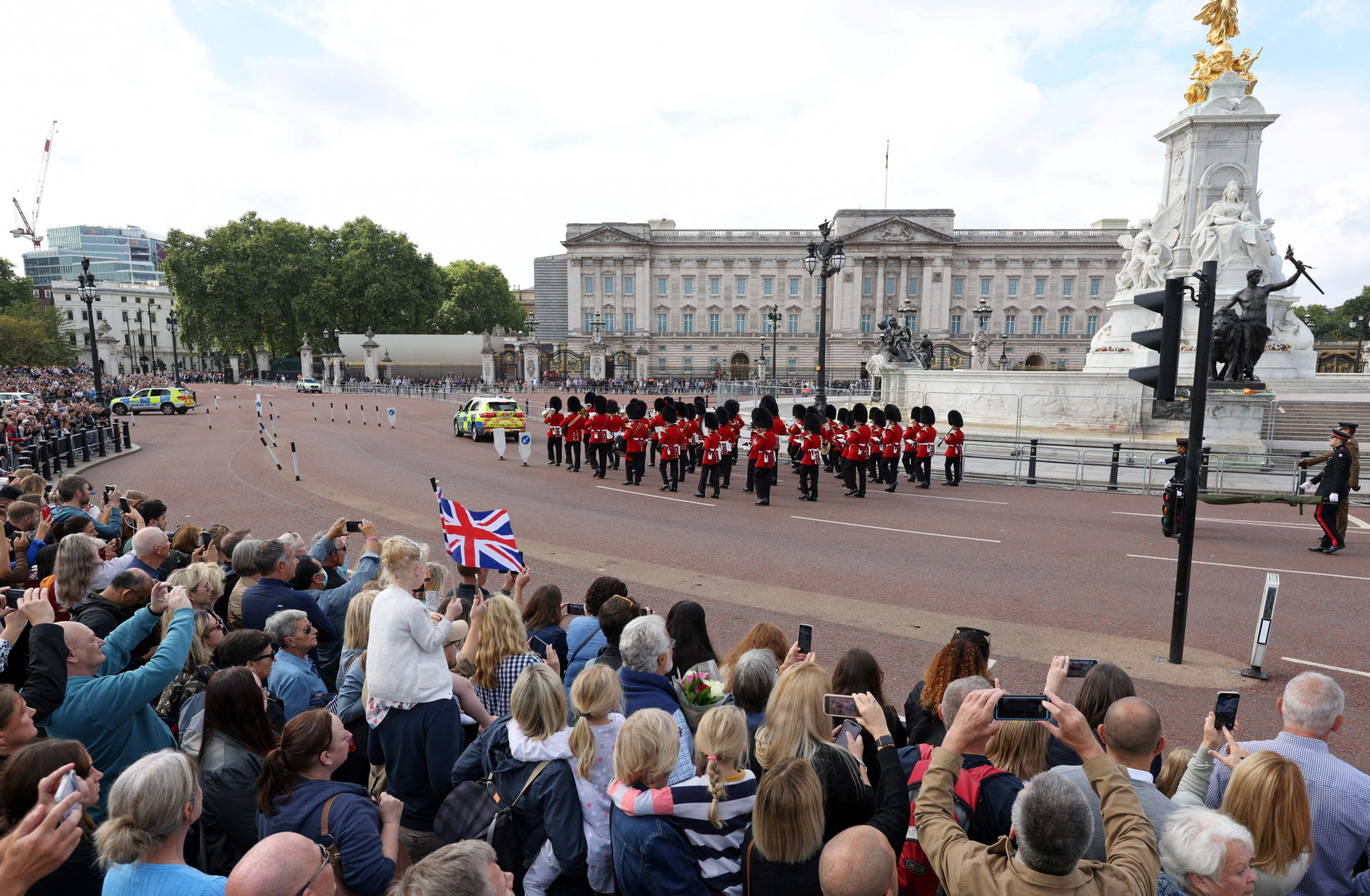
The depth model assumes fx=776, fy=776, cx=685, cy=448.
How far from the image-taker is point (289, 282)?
6831cm

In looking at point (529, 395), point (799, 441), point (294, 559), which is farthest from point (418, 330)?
point (294, 559)

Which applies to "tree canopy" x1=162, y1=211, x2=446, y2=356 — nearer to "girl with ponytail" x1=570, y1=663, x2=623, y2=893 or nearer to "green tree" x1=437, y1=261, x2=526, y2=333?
"green tree" x1=437, y1=261, x2=526, y2=333

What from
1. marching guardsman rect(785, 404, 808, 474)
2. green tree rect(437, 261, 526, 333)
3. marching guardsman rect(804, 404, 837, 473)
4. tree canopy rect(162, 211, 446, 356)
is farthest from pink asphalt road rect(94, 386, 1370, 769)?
green tree rect(437, 261, 526, 333)

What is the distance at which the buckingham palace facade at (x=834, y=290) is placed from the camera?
79.2 m

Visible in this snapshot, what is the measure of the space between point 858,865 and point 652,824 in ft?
2.64

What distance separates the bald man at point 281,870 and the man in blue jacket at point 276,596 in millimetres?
2746

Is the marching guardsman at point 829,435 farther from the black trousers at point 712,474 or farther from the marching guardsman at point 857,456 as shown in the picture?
the black trousers at point 712,474

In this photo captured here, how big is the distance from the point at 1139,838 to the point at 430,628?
2993mm

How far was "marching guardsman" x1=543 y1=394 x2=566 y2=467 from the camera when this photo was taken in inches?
776

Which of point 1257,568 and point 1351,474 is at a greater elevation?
point 1351,474

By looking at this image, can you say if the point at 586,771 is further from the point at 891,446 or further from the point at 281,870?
the point at 891,446

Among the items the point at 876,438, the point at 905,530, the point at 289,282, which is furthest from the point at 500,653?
the point at 289,282

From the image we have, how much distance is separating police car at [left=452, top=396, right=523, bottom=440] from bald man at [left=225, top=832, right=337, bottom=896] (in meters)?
23.2

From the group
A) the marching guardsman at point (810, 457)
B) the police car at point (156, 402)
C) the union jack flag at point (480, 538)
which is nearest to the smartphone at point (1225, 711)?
the union jack flag at point (480, 538)
